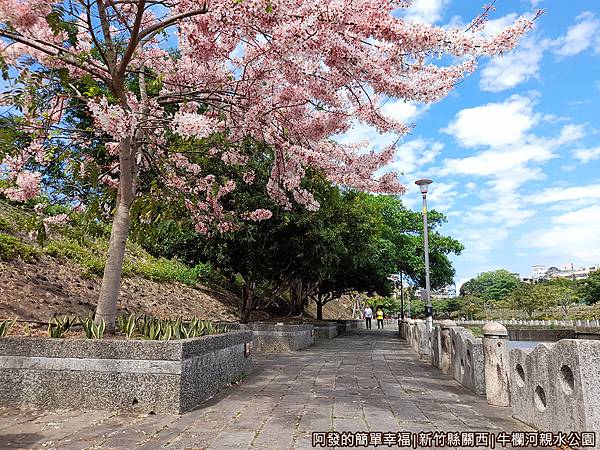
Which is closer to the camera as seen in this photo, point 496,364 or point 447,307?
point 496,364

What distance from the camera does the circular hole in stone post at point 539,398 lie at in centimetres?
493

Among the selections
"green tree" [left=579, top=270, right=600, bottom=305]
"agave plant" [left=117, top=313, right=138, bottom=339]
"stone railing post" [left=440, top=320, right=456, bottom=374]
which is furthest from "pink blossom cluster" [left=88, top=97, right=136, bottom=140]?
"green tree" [left=579, top=270, right=600, bottom=305]

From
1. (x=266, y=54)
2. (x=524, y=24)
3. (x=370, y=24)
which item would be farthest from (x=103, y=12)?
(x=524, y=24)

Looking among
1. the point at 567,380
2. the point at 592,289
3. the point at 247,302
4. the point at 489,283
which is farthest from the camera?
the point at 489,283

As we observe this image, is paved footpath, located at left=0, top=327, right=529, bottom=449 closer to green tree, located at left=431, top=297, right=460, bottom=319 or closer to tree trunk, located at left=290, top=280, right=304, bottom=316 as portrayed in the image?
tree trunk, located at left=290, top=280, right=304, bottom=316

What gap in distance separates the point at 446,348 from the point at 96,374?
7.77m

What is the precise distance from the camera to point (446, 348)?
1012cm

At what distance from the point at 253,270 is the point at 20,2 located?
9.93 m

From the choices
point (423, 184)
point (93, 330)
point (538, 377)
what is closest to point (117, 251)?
point (93, 330)

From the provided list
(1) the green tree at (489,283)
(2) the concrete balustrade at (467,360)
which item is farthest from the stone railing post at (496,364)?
(1) the green tree at (489,283)

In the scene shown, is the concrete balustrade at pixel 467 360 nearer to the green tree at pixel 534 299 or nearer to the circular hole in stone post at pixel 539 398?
the circular hole in stone post at pixel 539 398

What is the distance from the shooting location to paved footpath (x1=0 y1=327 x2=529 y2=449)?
436cm

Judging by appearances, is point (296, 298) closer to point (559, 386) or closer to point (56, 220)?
point (56, 220)

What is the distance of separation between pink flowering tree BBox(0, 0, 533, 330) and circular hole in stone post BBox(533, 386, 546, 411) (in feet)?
13.7
